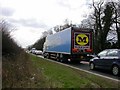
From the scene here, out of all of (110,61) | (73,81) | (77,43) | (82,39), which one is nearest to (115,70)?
(110,61)

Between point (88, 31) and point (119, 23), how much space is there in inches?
1408

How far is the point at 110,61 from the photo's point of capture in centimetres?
1655

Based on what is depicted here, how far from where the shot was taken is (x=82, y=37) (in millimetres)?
25875

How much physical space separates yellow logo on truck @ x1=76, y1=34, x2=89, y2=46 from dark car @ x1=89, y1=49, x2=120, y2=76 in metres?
7.07

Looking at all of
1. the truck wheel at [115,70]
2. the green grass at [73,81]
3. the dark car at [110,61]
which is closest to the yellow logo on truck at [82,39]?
the dark car at [110,61]

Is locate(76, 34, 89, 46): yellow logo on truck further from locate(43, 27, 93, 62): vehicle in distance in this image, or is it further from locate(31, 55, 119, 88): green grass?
locate(31, 55, 119, 88): green grass

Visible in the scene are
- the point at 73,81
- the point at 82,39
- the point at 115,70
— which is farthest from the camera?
the point at 82,39

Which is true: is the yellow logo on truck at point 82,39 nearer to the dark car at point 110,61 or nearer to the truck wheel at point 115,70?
the dark car at point 110,61

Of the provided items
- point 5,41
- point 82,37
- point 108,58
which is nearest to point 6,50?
point 5,41

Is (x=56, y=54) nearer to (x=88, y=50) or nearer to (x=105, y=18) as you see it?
(x=88, y=50)

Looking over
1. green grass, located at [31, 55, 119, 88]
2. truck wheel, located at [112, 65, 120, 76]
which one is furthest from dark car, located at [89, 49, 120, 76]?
green grass, located at [31, 55, 119, 88]

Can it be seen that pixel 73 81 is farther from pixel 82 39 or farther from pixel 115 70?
pixel 82 39

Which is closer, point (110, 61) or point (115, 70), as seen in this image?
point (115, 70)

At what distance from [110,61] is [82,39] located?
955cm
